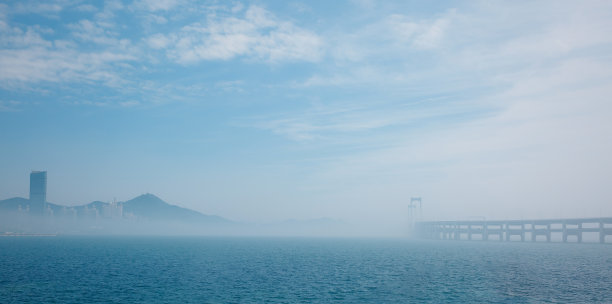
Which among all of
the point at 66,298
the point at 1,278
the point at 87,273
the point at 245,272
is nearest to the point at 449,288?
A: the point at 245,272

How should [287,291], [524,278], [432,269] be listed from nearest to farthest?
[287,291] → [524,278] → [432,269]

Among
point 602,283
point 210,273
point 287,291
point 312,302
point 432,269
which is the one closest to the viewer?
point 312,302

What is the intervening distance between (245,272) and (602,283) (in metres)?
56.6

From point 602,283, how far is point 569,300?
2029 centimetres

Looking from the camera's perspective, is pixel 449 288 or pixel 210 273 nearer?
pixel 449 288

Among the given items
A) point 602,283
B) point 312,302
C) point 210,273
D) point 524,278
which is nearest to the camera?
point 312,302

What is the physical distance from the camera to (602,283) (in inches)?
2672

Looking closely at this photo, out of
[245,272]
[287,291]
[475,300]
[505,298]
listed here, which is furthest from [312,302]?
[245,272]

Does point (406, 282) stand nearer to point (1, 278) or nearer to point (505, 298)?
point (505, 298)

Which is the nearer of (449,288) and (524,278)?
(449,288)

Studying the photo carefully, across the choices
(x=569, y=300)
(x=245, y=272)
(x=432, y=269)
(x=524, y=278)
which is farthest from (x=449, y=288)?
(x=245, y=272)

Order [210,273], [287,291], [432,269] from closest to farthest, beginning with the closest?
[287,291], [210,273], [432,269]

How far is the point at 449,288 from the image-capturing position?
62156 mm

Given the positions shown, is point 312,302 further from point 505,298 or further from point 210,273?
point 210,273
